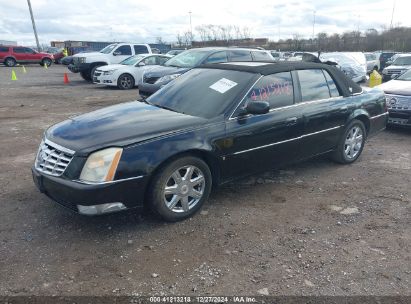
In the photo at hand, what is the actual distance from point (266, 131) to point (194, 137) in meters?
1.01

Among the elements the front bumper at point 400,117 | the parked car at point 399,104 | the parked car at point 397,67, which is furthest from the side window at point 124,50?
the front bumper at point 400,117

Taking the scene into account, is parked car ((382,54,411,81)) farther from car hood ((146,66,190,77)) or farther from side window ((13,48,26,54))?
side window ((13,48,26,54))

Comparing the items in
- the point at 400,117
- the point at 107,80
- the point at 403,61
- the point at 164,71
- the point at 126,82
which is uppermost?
the point at 164,71

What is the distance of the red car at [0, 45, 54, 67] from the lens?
2910cm

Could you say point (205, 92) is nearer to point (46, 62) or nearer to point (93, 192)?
point (93, 192)

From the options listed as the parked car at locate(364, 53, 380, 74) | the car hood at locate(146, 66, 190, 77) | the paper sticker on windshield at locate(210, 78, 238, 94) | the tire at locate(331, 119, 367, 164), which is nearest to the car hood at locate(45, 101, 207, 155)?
the paper sticker on windshield at locate(210, 78, 238, 94)

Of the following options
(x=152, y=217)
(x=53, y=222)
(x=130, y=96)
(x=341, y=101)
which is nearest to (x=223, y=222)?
(x=152, y=217)

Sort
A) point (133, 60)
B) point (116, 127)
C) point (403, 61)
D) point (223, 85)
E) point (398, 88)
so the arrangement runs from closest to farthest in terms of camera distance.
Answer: point (116, 127), point (223, 85), point (398, 88), point (133, 60), point (403, 61)

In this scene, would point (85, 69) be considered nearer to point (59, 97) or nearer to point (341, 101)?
point (59, 97)

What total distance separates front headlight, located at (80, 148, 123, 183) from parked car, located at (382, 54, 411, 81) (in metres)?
17.3

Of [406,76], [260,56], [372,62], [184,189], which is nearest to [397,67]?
[372,62]

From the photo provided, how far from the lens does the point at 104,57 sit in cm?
1712

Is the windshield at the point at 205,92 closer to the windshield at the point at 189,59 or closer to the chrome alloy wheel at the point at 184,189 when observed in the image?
the chrome alloy wheel at the point at 184,189

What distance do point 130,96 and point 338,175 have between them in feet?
31.0
